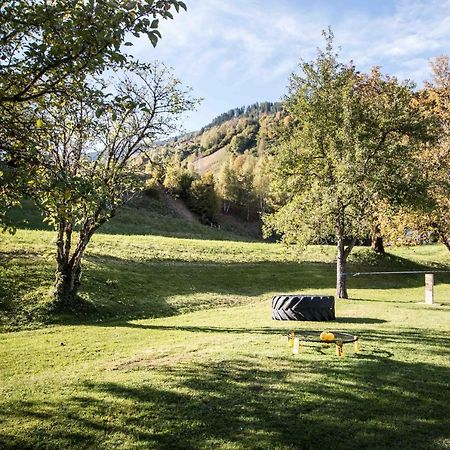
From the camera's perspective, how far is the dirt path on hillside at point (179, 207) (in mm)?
80500

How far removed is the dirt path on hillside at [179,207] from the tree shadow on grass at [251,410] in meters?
70.1

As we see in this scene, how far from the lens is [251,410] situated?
7336mm

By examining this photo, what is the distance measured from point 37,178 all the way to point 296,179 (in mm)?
19789

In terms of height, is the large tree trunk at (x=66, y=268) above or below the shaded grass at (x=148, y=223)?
below

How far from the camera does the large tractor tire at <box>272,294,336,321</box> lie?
1778 cm

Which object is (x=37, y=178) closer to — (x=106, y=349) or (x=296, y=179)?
(x=106, y=349)

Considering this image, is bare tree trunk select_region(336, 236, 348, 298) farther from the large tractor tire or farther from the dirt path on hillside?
the dirt path on hillside

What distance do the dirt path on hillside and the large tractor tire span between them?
202 ft

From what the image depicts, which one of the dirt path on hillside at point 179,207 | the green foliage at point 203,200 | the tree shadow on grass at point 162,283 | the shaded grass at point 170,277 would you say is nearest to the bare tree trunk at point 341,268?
the shaded grass at point 170,277

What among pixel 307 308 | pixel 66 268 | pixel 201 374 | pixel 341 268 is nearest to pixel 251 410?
pixel 201 374

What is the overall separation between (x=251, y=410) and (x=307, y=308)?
10.9 meters

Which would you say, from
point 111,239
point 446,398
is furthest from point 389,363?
point 111,239

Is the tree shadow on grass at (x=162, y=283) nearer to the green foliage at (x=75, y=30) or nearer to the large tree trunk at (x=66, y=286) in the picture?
the large tree trunk at (x=66, y=286)

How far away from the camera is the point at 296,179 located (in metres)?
26.1
